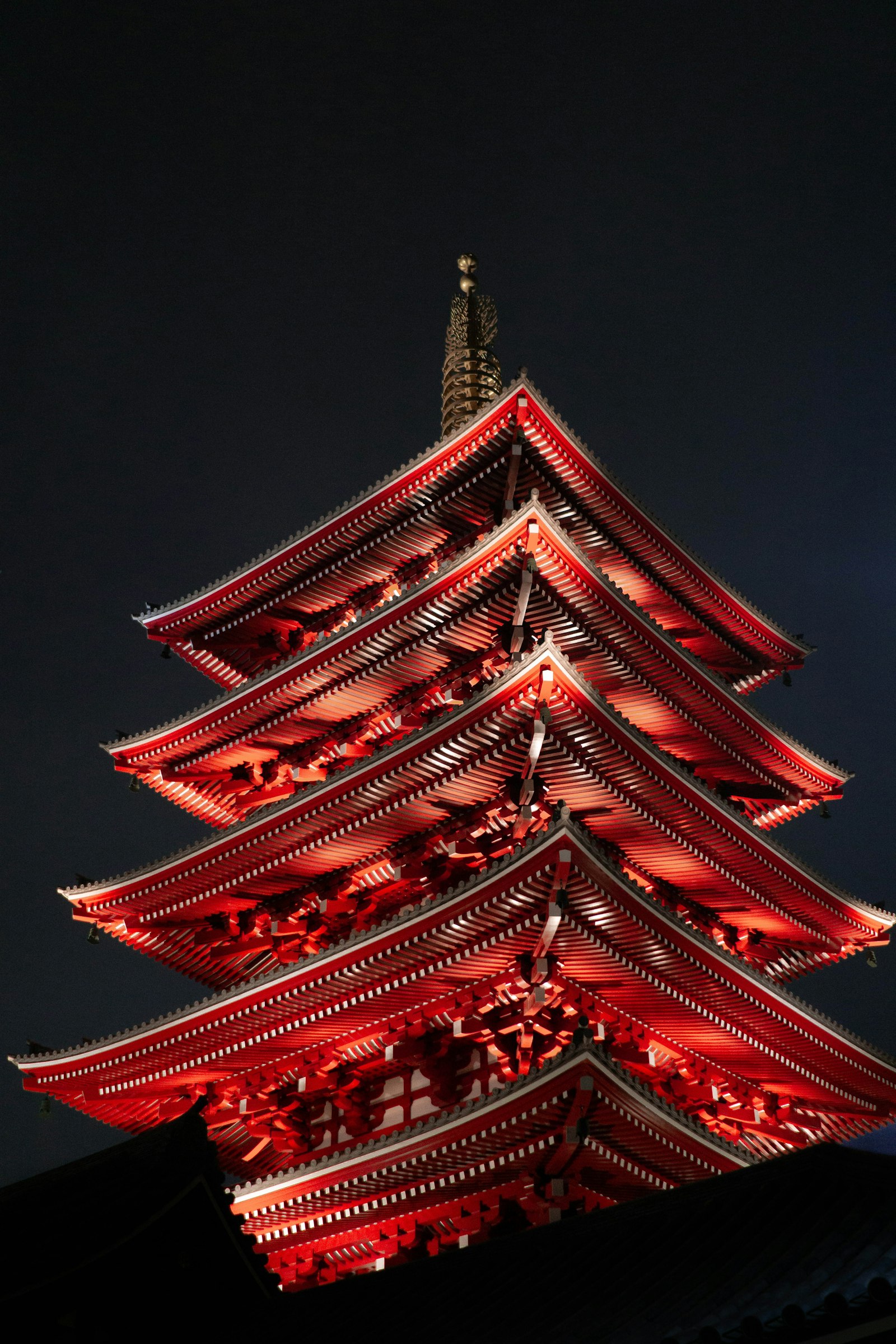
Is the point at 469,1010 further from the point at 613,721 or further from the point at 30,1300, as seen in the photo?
the point at 30,1300

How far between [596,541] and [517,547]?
3.40 metres

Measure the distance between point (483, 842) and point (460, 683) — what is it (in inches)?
103

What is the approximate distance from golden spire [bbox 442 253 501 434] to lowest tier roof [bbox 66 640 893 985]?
964cm

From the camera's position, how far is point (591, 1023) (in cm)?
1425

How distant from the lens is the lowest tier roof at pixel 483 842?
564 inches

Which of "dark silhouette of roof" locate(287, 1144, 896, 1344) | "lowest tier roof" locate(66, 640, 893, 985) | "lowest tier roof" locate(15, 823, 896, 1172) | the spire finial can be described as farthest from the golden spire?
"dark silhouette of roof" locate(287, 1144, 896, 1344)

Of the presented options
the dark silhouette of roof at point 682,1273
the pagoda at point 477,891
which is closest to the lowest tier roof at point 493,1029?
the pagoda at point 477,891

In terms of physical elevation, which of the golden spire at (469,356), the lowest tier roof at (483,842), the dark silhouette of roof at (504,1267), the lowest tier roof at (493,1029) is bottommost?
the dark silhouette of roof at (504,1267)

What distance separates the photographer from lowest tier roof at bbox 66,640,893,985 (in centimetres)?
1432

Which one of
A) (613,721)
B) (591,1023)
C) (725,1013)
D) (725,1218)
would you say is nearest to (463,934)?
(591,1023)

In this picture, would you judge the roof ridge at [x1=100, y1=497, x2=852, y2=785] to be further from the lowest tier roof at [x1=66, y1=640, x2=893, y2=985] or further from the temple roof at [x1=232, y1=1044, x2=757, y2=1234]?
the temple roof at [x1=232, y1=1044, x2=757, y2=1234]

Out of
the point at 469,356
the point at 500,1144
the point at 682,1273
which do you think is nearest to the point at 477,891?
the point at 500,1144

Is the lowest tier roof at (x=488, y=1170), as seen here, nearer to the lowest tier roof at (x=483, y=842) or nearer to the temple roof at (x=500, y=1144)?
the temple roof at (x=500, y=1144)

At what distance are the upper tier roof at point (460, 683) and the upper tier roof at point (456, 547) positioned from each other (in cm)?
111
